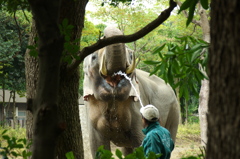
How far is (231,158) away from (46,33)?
101 cm

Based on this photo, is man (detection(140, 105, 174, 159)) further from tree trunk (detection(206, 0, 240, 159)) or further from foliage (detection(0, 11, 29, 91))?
foliage (detection(0, 11, 29, 91))

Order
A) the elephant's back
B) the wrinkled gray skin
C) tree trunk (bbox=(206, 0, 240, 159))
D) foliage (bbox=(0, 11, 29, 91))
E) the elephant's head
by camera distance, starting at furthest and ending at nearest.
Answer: foliage (bbox=(0, 11, 29, 91)) < the elephant's back < the wrinkled gray skin < the elephant's head < tree trunk (bbox=(206, 0, 240, 159))

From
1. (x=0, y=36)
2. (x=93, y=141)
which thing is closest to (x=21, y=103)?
(x=0, y=36)

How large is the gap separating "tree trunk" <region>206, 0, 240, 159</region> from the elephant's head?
5084 millimetres

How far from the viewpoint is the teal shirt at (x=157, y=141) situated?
4.52 meters

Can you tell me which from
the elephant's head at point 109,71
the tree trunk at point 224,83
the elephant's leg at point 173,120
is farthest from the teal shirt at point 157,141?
the elephant's leg at point 173,120

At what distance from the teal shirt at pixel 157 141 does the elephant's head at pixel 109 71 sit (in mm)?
2010

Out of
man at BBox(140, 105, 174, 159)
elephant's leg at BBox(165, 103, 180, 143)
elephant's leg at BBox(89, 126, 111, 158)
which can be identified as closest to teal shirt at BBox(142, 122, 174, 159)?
man at BBox(140, 105, 174, 159)

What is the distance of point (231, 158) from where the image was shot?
1325mm

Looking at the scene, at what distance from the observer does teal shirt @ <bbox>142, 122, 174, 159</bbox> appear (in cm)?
452

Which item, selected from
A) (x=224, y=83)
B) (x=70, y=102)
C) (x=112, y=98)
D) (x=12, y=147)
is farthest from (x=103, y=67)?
(x=224, y=83)

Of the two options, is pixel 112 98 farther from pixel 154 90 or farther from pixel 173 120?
pixel 173 120

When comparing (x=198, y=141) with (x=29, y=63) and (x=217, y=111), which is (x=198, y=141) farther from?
(x=217, y=111)

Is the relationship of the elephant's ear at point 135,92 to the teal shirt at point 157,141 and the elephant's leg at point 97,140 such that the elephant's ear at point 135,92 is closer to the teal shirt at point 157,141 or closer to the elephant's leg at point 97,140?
the elephant's leg at point 97,140
